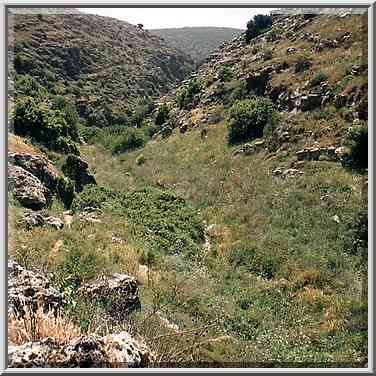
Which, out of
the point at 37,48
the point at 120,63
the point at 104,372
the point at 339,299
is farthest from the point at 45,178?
the point at 120,63

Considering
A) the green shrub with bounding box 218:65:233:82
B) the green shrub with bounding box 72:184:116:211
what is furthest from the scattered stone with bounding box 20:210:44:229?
the green shrub with bounding box 218:65:233:82

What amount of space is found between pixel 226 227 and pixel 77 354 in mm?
10432

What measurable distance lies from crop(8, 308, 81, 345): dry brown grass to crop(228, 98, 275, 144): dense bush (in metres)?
17.4

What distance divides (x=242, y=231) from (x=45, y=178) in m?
6.94

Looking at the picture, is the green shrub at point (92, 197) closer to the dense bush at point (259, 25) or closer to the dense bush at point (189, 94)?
the dense bush at point (189, 94)

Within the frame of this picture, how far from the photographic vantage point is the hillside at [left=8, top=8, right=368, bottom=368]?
6.72 m

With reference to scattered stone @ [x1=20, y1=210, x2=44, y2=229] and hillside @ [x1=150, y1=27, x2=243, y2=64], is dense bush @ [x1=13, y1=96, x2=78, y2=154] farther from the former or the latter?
hillside @ [x1=150, y1=27, x2=243, y2=64]

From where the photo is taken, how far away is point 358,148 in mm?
15195

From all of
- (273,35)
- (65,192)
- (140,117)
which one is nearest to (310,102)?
(65,192)

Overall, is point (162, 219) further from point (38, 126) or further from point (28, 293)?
point (28, 293)

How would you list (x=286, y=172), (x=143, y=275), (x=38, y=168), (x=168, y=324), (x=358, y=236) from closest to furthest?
(x=168, y=324), (x=143, y=275), (x=358, y=236), (x=38, y=168), (x=286, y=172)

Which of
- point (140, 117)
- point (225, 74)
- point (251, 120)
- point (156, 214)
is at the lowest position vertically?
point (156, 214)

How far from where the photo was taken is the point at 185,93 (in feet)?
116

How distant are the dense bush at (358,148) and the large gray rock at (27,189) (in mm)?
10027
